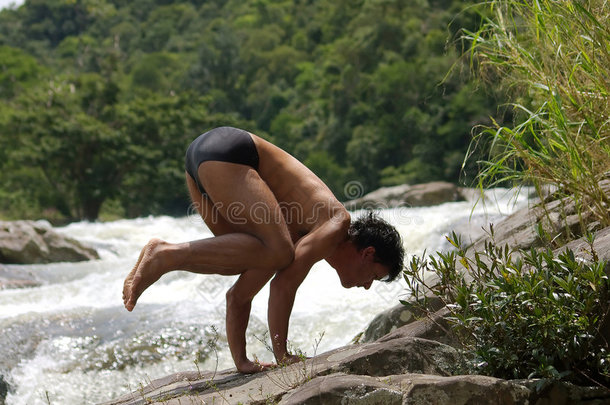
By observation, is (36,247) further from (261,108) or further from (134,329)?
(261,108)

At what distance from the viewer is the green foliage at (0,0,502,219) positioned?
3139 cm

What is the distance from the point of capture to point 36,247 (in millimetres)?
14500

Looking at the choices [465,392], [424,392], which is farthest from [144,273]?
[465,392]

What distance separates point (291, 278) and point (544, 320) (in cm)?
125

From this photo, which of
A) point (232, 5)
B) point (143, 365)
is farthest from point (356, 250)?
point (232, 5)

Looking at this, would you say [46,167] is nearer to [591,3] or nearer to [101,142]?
[101,142]

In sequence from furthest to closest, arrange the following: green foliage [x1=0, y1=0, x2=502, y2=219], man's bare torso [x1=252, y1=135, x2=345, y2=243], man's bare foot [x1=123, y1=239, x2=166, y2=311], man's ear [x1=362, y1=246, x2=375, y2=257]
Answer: green foliage [x1=0, y1=0, x2=502, y2=219] → man's ear [x1=362, y1=246, x2=375, y2=257] → man's bare torso [x1=252, y1=135, x2=345, y2=243] → man's bare foot [x1=123, y1=239, x2=166, y2=311]

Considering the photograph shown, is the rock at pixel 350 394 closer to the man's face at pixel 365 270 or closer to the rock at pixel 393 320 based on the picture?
the man's face at pixel 365 270

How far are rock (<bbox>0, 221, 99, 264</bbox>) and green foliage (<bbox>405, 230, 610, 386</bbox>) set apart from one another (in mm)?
12438

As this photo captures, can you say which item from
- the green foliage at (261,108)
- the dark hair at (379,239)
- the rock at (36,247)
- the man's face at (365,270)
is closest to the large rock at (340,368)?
the man's face at (365,270)

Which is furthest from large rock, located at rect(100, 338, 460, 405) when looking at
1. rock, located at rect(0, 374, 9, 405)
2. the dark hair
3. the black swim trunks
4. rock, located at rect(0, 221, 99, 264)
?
rock, located at rect(0, 221, 99, 264)

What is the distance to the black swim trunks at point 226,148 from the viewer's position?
12.6 feet

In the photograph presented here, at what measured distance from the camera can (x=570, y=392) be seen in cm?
304

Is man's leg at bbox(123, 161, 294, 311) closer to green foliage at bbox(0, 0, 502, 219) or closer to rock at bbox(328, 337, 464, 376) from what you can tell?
rock at bbox(328, 337, 464, 376)
